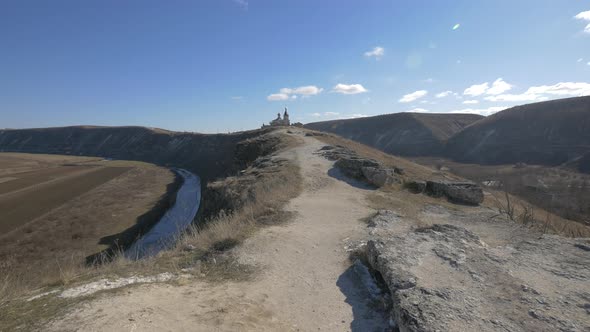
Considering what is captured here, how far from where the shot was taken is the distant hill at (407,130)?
289 feet

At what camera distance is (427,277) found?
5.57 m

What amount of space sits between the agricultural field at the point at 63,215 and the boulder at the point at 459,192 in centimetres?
1466

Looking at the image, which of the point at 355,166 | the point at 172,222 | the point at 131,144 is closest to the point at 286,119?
the point at 172,222

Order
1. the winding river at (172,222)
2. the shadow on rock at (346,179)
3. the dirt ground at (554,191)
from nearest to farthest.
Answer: the shadow on rock at (346,179) → the winding river at (172,222) → the dirt ground at (554,191)

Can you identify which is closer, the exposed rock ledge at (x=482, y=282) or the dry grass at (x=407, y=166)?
the exposed rock ledge at (x=482, y=282)

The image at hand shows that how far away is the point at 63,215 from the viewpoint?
28047 millimetres

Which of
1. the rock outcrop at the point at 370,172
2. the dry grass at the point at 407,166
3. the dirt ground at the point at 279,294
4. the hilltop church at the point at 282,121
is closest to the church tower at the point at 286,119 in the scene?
the hilltop church at the point at 282,121

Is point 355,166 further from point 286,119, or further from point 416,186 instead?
point 286,119

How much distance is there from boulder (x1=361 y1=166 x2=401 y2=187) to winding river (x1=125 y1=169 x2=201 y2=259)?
9169 millimetres

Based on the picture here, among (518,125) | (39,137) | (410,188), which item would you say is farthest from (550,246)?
(39,137)

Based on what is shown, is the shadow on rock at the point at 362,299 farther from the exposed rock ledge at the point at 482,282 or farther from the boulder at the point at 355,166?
the boulder at the point at 355,166

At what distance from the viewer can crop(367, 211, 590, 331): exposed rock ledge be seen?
432 cm

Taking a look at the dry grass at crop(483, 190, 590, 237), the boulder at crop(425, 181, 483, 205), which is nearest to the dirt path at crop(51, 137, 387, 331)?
the dry grass at crop(483, 190, 590, 237)

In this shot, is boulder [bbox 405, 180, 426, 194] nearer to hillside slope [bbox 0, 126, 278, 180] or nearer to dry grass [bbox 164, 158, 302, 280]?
dry grass [bbox 164, 158, 302, 280]
